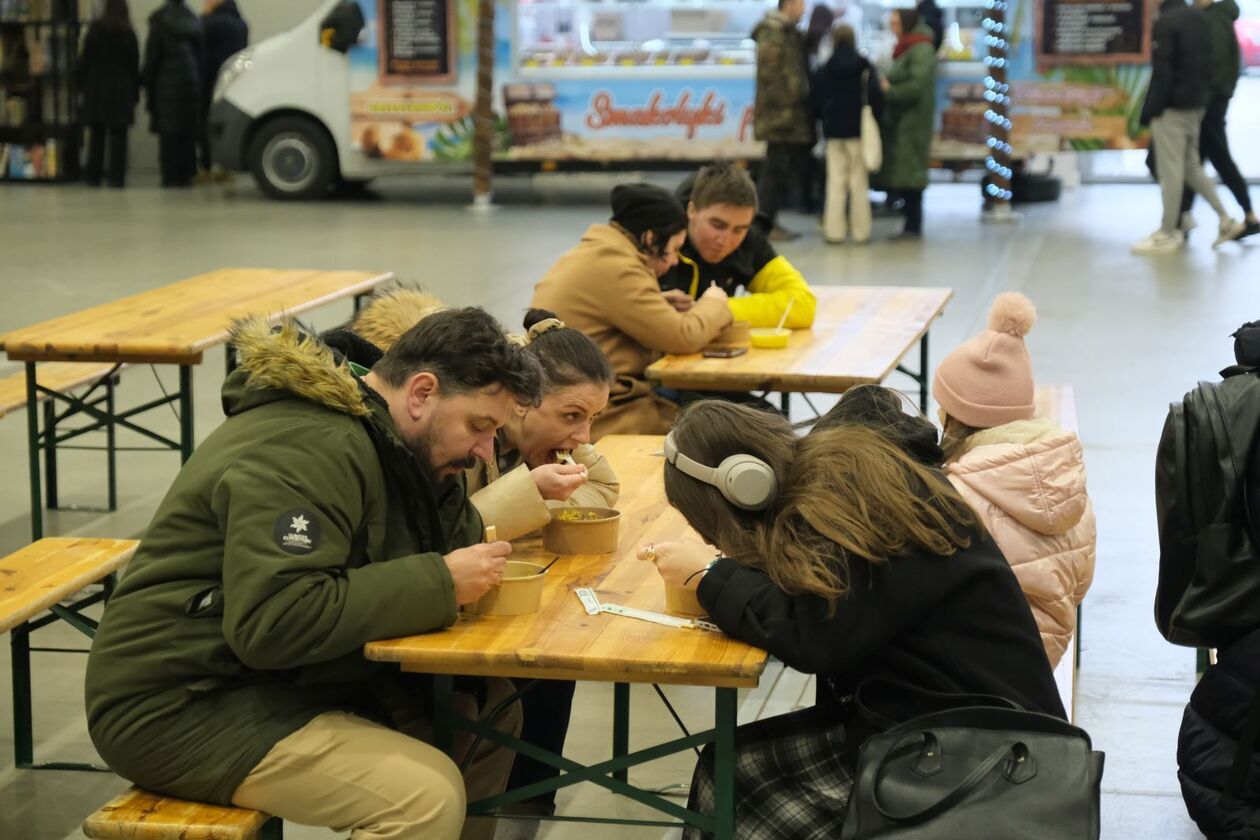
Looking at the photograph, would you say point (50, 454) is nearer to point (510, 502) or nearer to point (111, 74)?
point (510, 502)

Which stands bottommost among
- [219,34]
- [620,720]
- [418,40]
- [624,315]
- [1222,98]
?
[620,720]

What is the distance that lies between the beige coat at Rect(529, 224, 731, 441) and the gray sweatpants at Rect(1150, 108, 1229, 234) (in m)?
7.17

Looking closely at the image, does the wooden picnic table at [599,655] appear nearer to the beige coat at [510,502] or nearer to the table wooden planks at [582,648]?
the table wooden planks at [582,648]

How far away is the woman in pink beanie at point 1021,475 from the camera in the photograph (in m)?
3.47

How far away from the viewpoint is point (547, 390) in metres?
3.54

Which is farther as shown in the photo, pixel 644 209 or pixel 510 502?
pixel 644 209

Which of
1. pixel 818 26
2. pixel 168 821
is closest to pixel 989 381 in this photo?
pixel 168 821

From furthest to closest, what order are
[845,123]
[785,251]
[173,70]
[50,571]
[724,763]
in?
[173,70], [845,123], [785,251], [50,571], [724,763]

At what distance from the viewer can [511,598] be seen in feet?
9.25

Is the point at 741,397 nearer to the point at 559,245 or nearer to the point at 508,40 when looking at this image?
the point at 559,245

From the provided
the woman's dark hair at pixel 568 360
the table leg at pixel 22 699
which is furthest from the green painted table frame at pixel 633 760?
the table leg at pixel 22 699

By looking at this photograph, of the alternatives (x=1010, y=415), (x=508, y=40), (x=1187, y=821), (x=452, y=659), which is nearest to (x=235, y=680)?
(x=452, y=659)

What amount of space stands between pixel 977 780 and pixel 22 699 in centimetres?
242

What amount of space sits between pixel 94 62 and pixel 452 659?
14458 millimetres
